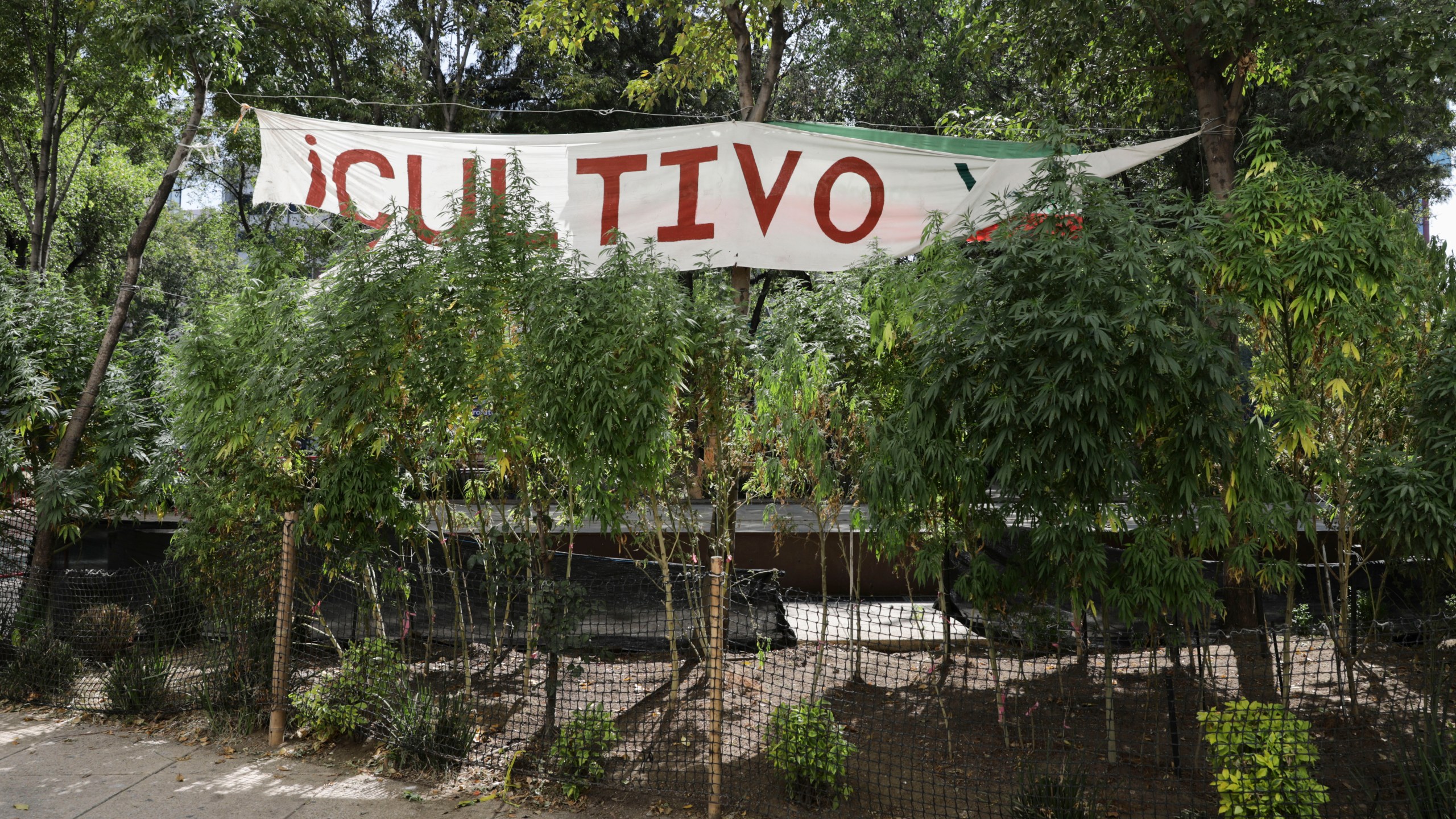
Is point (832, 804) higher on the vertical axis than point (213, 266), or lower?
lower

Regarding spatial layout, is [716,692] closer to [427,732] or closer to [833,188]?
[427,732]

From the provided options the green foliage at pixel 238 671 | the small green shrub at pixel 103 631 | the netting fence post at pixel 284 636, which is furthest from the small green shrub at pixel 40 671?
the netting fence post at pixel 284 636

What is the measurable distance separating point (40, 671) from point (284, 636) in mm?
2496

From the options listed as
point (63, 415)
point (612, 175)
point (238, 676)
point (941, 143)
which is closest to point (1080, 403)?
point (941, 143)

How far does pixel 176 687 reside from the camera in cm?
645

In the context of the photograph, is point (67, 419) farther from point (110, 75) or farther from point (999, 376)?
point (999, 376)

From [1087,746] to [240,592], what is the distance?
18.9 feet

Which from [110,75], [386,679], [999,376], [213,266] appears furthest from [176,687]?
[213,266]

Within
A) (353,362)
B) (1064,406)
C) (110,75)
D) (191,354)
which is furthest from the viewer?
(110,75)

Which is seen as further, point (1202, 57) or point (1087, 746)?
point (1202, 57)

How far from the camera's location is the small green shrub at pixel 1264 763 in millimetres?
4039

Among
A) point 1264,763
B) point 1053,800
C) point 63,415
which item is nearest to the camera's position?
point 1264,763

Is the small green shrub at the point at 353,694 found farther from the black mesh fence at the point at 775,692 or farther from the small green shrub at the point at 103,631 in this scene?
the small green shrub at the point at 103,631

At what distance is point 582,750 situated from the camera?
505cm
